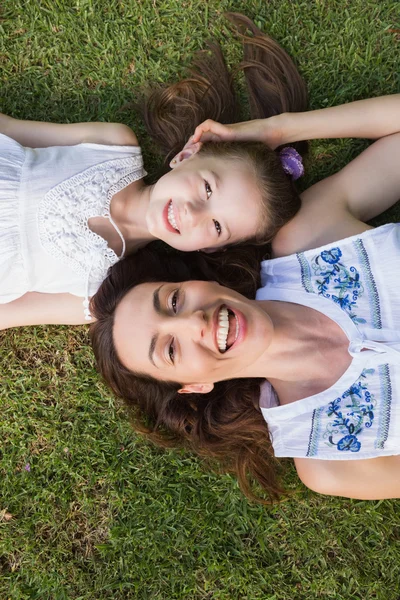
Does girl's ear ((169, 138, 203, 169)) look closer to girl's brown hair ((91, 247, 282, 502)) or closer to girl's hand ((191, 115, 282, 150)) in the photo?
girl's hand ((191, 115, 282, 150))

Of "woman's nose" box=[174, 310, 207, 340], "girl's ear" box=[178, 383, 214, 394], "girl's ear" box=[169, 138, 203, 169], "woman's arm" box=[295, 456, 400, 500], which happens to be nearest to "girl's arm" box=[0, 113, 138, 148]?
"girl's ear" box=[169, 138, 203, 169]

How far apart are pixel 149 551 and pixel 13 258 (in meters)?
2.23

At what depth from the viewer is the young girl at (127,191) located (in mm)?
2990

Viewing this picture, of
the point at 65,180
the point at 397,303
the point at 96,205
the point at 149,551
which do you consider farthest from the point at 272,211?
the point at 149,551

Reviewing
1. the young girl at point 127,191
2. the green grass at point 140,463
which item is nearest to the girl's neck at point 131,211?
the young girl at point 127,191

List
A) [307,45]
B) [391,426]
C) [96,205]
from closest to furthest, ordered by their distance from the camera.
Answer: [391,426] → [96,205] → [307,45]

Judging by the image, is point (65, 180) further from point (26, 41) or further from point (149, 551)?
point (149, 551)

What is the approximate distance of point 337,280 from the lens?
310 centimetres

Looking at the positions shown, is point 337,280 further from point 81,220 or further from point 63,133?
point 63,133

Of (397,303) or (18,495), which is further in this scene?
(18,495)

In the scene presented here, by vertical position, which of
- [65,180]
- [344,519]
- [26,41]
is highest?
[26,41]

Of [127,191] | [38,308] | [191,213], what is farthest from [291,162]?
[38,308]

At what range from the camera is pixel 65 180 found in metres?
3.37

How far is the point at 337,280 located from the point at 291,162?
0.86 metres
